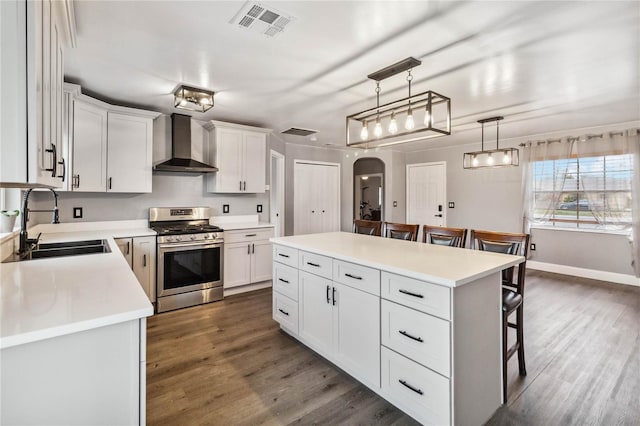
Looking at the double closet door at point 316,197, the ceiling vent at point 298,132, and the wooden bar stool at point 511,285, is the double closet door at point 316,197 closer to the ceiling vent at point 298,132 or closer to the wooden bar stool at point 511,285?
the ceiling vent at point 298,132

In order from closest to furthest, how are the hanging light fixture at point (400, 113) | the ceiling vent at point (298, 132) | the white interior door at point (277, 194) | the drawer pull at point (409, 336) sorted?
the drawer pull at point (409, 336) < the hanging light fixture at point (400, 113) < the ceiling vent at point (298, 132) < the white interior door at point (277, 194)

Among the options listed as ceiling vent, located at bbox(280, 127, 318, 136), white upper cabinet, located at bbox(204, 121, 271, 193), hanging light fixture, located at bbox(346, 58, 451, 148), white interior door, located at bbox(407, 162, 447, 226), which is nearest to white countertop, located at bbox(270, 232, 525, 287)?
hanging light fixture, located at bbox(346, 58, 451, 148)

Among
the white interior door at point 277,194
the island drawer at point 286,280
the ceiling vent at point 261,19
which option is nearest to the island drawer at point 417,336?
the island drawer at point 286,280

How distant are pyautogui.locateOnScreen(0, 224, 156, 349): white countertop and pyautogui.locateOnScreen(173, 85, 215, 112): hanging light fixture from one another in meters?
1.86

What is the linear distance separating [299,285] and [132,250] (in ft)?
6.45

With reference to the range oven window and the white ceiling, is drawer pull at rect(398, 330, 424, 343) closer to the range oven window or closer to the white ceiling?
the white ceiling

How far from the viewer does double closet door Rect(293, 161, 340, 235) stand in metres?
6.10

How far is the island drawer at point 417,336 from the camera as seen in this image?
159 centimetres

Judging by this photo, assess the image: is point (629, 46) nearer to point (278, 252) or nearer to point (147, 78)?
point (278, 252)

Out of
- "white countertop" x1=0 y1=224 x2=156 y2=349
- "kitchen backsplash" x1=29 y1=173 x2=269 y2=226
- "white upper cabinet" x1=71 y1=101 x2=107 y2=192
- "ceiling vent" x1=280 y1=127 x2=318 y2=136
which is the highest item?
"ceiling vent" x1=280 y1=127 x2=318 y2=136

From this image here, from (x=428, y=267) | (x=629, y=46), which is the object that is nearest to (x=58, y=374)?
(x=428, y=267)

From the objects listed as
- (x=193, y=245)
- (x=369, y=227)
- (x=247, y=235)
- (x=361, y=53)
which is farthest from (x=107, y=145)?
(x=369, y=227)

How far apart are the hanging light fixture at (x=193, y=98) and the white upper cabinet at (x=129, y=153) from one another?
0.69 meters

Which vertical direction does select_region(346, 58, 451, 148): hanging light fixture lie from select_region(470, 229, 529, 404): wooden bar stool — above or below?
above
